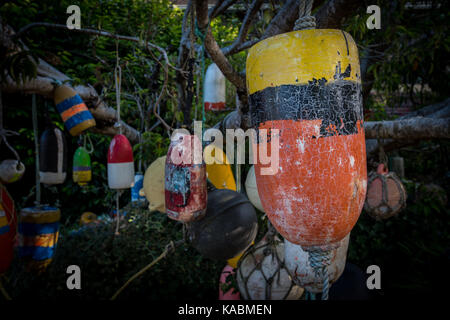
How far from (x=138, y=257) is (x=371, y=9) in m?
2.47

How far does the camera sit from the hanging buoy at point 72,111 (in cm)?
182

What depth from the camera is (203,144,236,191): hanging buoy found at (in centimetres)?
145

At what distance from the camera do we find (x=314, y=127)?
0.58m

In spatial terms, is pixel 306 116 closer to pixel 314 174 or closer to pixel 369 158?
pixel 314 174

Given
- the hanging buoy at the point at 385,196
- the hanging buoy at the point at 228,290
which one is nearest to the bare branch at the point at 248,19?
the hanging buoy at the point at 385,196

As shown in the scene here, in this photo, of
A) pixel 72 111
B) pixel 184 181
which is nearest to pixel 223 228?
pixel 184 181

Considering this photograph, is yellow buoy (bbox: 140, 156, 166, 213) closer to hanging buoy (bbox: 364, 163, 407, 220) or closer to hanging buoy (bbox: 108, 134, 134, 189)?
hanging buoy (bbox: 108, 134, 134, 189)

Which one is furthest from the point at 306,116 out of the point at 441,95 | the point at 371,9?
the point at 441,95

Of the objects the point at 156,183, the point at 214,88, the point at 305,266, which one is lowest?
the point at 305,266

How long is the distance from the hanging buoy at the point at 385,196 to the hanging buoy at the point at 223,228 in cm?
109

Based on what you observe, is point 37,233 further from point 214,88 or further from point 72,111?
point 214,88

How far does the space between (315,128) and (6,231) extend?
1.57 metres

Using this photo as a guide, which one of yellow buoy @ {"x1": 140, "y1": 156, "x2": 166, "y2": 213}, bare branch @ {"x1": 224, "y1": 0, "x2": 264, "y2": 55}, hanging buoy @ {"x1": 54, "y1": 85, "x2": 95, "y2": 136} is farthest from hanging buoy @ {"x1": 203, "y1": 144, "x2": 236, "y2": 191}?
hanging buoy @ {"x1": 54, "y1": 85, "x2": 95, "y2": 136}

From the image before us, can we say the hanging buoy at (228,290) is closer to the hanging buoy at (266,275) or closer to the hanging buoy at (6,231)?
the hanging buoy at (266,275)
